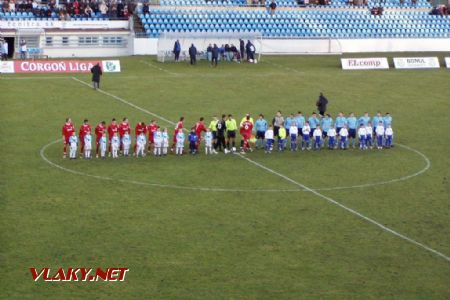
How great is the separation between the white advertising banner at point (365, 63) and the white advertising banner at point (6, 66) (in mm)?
22248

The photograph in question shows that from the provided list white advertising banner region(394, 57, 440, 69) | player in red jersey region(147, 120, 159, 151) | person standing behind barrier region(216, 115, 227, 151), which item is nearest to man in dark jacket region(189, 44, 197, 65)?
white advertising banner region(394, 57, 440, 69)

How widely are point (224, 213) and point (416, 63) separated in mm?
40322

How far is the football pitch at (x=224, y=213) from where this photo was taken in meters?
21.2

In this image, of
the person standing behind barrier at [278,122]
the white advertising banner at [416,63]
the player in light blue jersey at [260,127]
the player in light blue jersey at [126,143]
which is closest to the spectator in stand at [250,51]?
the white advertising banner at [416,63]

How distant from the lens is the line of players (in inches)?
1340

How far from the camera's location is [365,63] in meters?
62.8

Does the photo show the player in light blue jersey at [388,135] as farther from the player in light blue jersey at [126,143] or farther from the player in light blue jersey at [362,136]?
the player in light blue jersey at [126,143]

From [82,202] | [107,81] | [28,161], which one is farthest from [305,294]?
[107,81]

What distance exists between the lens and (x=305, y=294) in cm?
2041

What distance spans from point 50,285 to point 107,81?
1333 inches

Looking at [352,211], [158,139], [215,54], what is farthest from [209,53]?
[352,211]

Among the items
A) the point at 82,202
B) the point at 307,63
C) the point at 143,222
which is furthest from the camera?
the point at 307,63

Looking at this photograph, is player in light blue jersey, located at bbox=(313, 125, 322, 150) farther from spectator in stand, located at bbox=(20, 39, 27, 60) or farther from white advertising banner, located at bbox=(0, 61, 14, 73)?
spectator in stand, located at bbox=(20, 39, 27, 60)

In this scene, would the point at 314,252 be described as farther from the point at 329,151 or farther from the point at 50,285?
the point at 329,151
